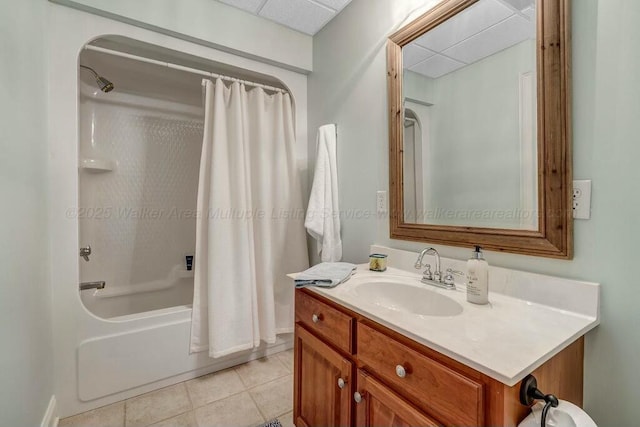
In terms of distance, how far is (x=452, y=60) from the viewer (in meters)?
1.27

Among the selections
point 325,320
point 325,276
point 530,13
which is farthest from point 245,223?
point 530,13

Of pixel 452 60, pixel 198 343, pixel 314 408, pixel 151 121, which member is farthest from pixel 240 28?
pixel 314 408

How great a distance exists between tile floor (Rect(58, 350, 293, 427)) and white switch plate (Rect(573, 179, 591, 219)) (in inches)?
59.8

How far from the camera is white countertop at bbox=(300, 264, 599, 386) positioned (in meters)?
0.61

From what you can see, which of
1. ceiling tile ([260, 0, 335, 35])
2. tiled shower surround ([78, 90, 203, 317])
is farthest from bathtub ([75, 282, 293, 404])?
ceiling tile ([260, 0, 335, 35])

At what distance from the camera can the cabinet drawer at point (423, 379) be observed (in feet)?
2.06

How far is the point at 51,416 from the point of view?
133cm

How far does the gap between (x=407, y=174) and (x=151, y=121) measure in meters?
2.25

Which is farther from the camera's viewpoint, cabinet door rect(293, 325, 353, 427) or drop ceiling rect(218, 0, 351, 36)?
drop ceiling rect(218, 0, 351, 36)

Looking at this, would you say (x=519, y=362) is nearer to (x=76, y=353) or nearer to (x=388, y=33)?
(x=388, y=33)

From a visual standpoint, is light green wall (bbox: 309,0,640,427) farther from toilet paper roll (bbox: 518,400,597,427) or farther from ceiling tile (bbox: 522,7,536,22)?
toilet paper roll (bbox: 518,400,597,427)

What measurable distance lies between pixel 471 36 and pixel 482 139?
448mm

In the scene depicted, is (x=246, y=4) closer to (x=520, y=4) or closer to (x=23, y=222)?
(x=520, y=4)

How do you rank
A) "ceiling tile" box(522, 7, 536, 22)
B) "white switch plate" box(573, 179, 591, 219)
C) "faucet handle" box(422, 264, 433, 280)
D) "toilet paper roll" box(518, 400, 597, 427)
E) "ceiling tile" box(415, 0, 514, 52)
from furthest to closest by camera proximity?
1. "faucet handle" box(422, 264, 433, 280)
2. "ceiling tile" box(415, 0, 514, 52)
3. "ceiling tile" box(522, 7, 536, 22)
4. "white switch plate" box(573, 179, 591, 219)
5. "toilet paper roll" box(518, 400, 597, 427)
